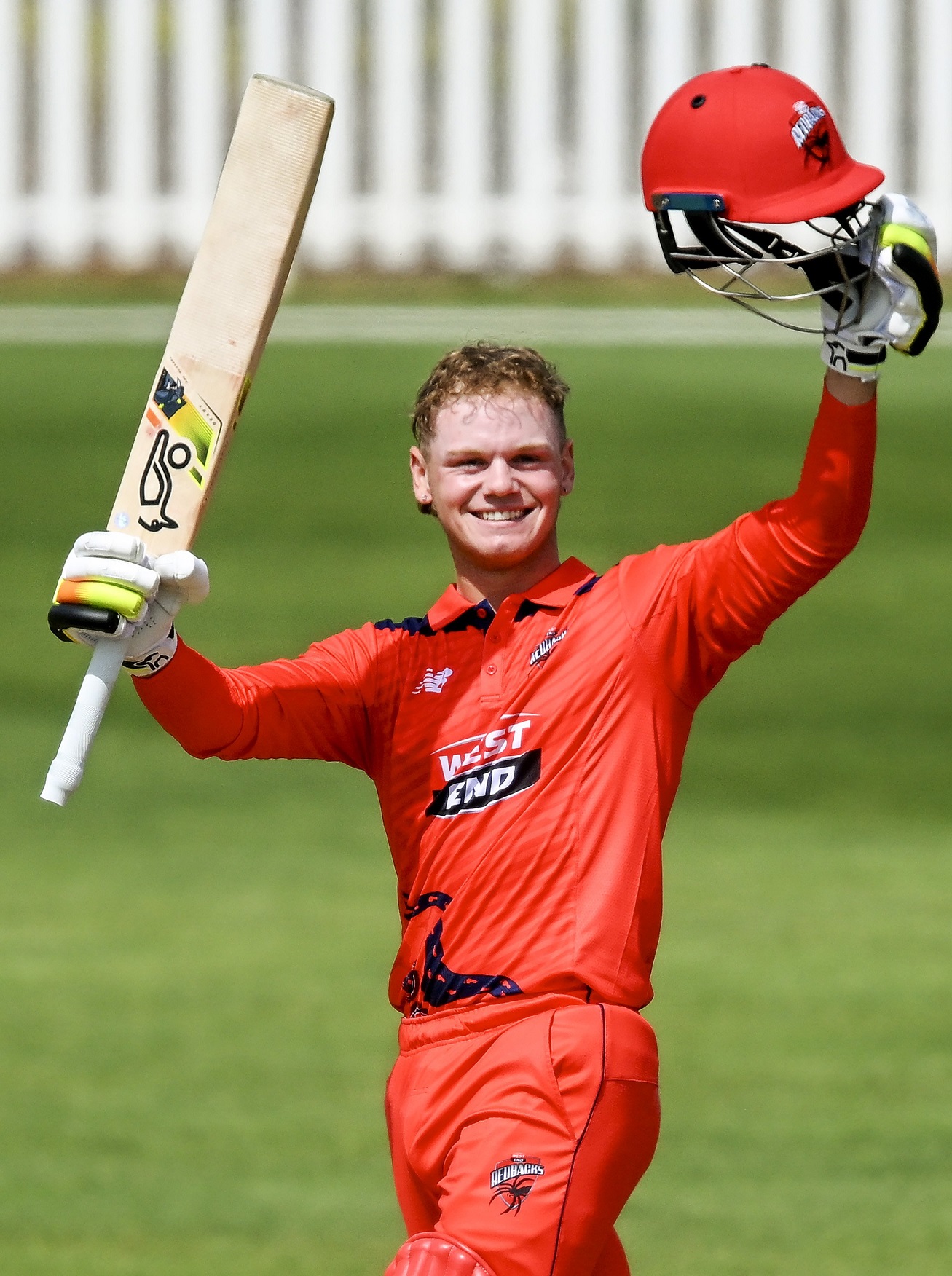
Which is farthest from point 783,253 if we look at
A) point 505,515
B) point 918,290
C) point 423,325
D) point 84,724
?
point 423,325

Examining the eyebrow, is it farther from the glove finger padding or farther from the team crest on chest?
the glove finger padding

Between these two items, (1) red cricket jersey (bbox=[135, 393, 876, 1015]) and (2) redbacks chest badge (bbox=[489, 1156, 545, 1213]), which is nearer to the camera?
(2) redbacks chest badge (bbox=[489, 1156, 545, 1213])

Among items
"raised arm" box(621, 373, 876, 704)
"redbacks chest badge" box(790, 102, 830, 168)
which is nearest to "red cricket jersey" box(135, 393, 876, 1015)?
"raised arm" box(621, 373, 876, 704)

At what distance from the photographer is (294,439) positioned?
11.9 m

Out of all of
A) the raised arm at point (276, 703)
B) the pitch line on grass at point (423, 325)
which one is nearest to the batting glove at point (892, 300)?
the raised arm at point (276, 703)

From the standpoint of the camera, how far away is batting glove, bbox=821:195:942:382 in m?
2.94

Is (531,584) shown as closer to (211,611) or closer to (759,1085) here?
(759,1085)

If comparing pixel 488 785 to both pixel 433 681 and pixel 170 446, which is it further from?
pixel 170 446

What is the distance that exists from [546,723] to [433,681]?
242 mm

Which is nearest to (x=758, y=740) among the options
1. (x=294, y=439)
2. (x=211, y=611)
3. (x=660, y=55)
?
(x=211, y=611)

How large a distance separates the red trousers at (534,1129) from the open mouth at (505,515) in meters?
0.69

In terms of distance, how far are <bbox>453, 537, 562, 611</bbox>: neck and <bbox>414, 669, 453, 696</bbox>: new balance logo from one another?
12cm

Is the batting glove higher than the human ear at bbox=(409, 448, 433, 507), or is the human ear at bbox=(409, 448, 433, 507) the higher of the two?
the batting glove

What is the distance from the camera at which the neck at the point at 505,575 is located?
331 cm
